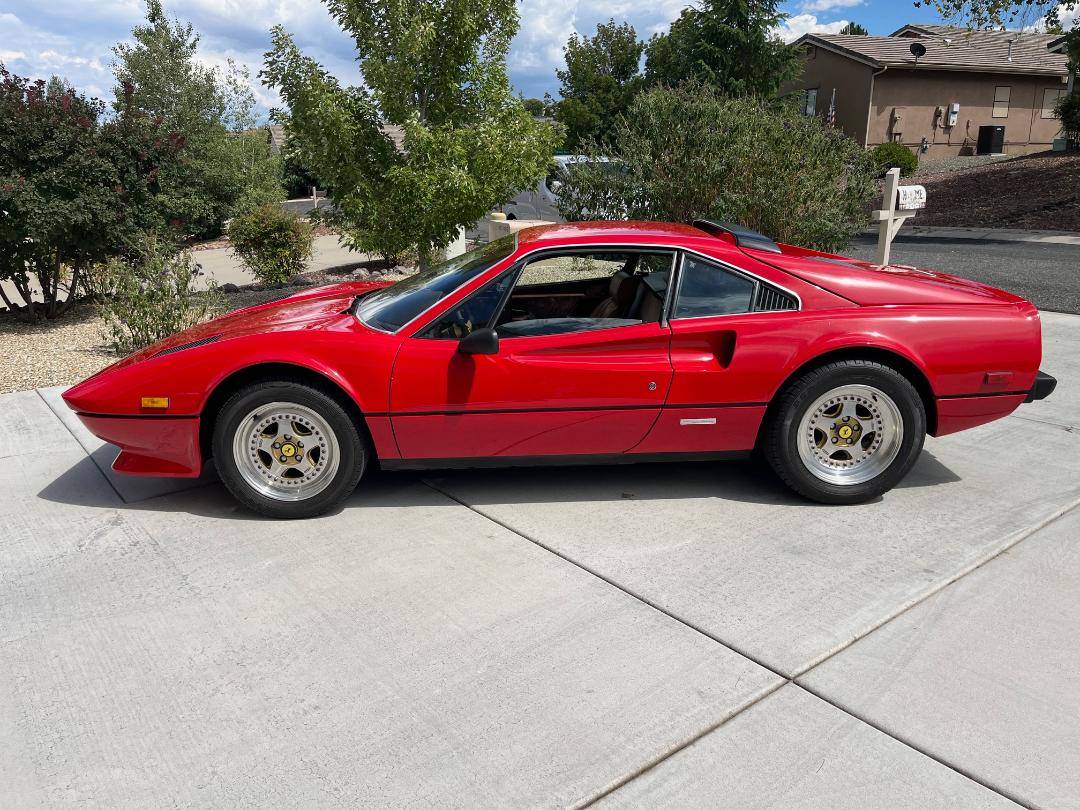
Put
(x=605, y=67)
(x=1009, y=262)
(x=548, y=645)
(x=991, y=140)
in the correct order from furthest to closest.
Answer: (x=605, y=67), (x=991, y=140), (x=1009, y=262), (x=548, y=645)

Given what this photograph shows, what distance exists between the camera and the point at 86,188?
A: 8148 millimetres

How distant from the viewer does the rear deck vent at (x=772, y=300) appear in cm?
411

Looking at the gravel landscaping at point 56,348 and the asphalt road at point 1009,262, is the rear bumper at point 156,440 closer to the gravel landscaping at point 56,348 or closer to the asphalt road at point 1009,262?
the gravel landscaping at point 56,348

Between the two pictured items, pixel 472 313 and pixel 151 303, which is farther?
pixel 151 303

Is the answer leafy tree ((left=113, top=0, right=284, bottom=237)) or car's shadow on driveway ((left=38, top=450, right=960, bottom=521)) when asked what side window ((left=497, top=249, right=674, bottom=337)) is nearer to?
car's shadow on driveway ((left=38, top=450, right=960, bottom=521))

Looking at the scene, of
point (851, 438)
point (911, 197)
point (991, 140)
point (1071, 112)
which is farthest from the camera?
point (991, 140)

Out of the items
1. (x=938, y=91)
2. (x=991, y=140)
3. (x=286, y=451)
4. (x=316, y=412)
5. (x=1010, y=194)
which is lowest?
(x=286, y=451)

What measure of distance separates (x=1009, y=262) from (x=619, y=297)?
11.8 metres

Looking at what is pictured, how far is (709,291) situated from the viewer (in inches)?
162

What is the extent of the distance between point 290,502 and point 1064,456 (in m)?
4.17

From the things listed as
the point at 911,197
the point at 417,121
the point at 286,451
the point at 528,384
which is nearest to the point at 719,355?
the point at 528,384

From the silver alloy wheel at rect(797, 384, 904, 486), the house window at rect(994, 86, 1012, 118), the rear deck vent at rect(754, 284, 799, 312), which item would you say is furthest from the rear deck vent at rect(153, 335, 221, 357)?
the house window at rect(994, 86, 1012, 118)

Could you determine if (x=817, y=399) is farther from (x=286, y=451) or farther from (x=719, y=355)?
(x=286, y=451)

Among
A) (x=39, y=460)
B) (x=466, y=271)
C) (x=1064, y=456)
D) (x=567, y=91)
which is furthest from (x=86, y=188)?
(x=567, y=91)
